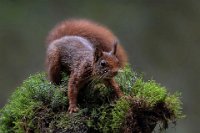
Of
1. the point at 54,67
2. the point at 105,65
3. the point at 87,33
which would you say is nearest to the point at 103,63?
the point at 105,65

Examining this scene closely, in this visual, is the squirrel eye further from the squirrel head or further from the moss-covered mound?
the moss-covered mound

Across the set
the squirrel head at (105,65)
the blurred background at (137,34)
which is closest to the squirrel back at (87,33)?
the squirrel head at (105,65)

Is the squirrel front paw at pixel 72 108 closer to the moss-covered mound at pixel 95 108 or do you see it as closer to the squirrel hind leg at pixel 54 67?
the moss-covered mound at pixel 95 108

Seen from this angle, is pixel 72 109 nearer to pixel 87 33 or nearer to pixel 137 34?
pixel 87 33

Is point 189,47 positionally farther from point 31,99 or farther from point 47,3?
point 31,99

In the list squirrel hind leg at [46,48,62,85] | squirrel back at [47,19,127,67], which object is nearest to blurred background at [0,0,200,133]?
squirrel back at [47,19,127,67]
